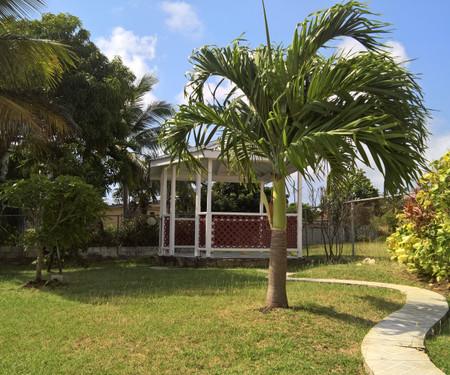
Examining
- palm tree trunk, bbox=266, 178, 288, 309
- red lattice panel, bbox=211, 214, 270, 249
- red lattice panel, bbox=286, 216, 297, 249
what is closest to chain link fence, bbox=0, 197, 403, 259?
red lattice panel, bbox=286, 216, 297, 249

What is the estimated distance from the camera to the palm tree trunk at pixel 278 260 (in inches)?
231

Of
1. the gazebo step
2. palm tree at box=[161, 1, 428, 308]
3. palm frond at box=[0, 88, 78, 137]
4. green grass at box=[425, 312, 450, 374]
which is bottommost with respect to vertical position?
green grass at box=[425, 312, 450, 374]

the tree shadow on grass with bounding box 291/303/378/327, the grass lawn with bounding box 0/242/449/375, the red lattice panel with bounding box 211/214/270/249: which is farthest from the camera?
the red lattice panel with bounding box 211/214/270/249

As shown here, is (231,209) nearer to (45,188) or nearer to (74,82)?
(74,82)

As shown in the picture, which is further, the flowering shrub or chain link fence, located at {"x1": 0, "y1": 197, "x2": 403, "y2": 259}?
chain link fence, located at {"x1": 0, "y1": 197, "x2": 403, "y2": 259}

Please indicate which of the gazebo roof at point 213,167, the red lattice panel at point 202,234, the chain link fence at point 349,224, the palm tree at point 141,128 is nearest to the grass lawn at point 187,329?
the chain link fence at point 349,224

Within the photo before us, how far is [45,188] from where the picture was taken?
8523mm

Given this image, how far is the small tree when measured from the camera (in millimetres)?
8500

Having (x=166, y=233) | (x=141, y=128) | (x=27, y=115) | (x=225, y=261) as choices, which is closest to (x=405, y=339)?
(x=225, y=261)

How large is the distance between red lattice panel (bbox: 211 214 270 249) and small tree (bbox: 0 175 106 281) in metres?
4.18

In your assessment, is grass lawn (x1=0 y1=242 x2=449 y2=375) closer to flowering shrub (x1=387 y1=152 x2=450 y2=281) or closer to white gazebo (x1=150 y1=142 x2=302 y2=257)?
flowering shrub (x1=387 y1=152 x2=450 y2=281)

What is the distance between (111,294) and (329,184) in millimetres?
4291

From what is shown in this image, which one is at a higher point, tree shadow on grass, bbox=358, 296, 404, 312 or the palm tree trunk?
the palm tree trunk

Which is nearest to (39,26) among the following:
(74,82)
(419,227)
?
(74,82)
